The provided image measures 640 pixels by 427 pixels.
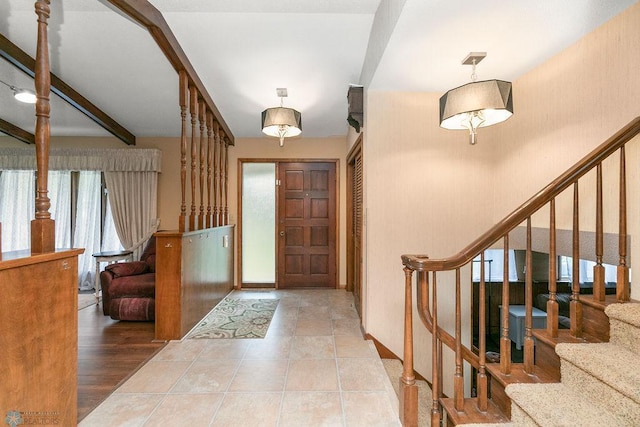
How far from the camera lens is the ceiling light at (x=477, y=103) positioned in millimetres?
2059

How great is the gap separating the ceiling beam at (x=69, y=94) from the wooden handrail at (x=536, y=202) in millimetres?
4306

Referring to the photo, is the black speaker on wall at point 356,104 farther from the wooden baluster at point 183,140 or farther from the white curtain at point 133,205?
the white curtain at point 133,205

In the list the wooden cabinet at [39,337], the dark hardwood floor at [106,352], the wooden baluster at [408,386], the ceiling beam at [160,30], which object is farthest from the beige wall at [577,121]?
the dark hardwood floor at [106,352]

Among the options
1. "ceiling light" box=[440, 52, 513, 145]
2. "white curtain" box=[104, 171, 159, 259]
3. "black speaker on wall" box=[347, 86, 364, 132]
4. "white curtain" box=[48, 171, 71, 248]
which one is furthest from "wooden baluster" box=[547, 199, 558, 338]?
"white curtain" box=[48, 171, 71, 248]

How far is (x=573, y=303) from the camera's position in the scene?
1.76 m

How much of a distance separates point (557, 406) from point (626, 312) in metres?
0.63

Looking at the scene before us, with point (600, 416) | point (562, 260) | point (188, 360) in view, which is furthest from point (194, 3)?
point (562, 260)

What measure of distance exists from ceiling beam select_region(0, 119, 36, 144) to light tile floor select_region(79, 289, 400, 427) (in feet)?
14.0

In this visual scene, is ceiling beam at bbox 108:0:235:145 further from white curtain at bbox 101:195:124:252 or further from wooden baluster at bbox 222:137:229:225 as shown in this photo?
white curtain at bbox 101:195:124:252

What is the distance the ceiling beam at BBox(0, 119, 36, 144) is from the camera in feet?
14.5

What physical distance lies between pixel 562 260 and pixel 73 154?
6611 millimetres

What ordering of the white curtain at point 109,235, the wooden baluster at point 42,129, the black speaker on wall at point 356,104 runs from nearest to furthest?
the wooden baluster at point 42,129 → the black speaker on wall at point 356,104 → the white curtain at point 109,235

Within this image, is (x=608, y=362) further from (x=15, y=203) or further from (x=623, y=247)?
(x=15, y=203)

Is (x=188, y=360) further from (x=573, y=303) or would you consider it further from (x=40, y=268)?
(x=573, y=303)
